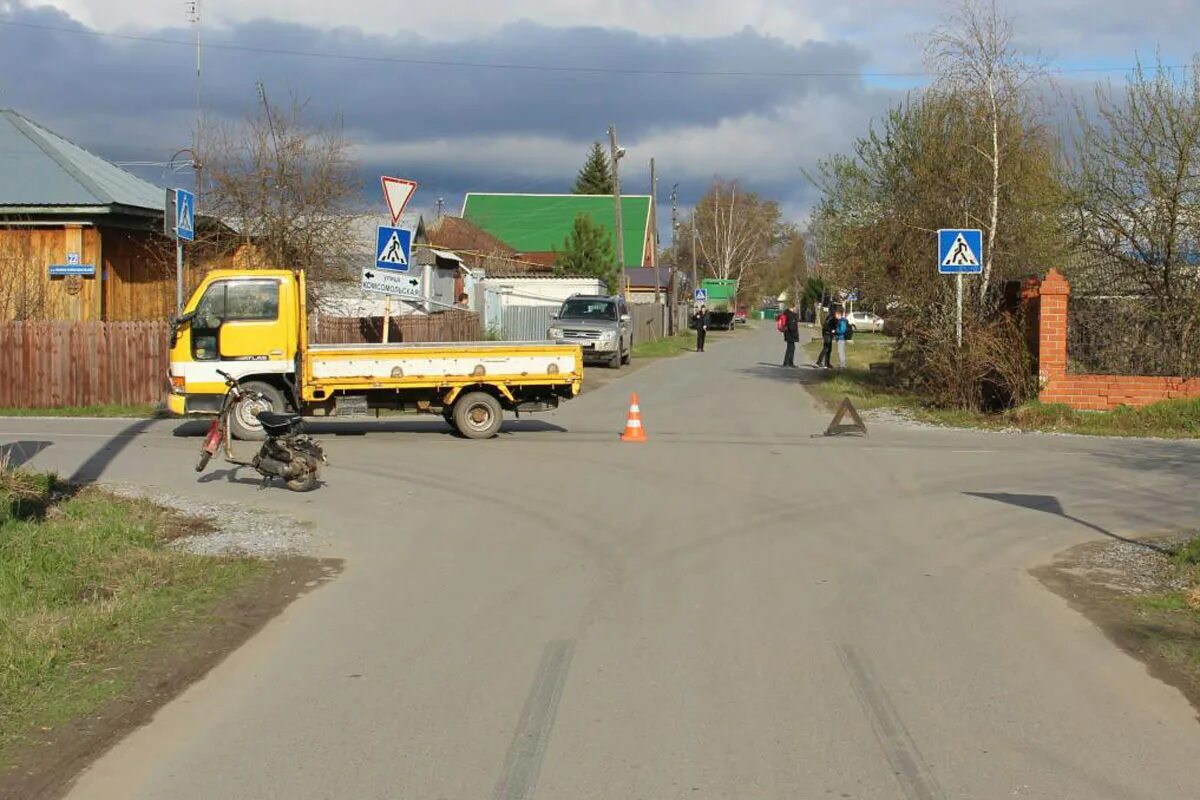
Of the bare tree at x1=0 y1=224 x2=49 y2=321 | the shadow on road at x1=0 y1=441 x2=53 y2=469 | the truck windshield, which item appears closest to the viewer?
the shadow on road at x1=0 y1=441 x2=53 y2=469

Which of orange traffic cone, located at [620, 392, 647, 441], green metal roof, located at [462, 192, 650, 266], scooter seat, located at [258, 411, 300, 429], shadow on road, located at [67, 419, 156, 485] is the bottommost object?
shadow on road, located at [67, 419, 156, 485]

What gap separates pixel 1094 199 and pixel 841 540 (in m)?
13.3

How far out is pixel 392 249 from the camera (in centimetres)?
2038

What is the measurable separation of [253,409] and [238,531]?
22.5 feet

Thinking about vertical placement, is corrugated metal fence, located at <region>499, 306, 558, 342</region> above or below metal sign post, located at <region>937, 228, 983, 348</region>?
below

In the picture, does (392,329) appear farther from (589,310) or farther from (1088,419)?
(1088,419)

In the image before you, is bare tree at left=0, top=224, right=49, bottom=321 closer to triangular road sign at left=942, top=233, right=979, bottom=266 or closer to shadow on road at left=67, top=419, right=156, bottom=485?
shadow on road at left=67, top=419, right=156, bottom=485

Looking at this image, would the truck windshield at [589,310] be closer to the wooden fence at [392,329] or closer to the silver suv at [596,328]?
A: the silver suv at [596,328]

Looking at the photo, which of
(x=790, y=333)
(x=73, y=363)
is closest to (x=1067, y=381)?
(x=790, y=333)

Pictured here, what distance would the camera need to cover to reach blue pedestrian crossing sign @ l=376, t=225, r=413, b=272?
20.3m

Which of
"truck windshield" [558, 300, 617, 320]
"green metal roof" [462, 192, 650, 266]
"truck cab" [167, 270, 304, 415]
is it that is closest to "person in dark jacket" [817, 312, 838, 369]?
"truck windshield" [558, 300, 617, 320]

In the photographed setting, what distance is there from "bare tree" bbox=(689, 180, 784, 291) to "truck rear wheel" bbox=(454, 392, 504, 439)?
312 feet

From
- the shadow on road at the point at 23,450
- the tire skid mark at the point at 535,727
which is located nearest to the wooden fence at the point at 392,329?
the shadow on road at the point at 23,450

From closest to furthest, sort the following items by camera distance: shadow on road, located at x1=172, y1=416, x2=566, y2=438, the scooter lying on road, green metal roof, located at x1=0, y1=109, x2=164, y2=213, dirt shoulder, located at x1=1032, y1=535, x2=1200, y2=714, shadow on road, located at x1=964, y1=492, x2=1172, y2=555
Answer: dirt shoulder, located at x1=1032, y1=535, x2=1200, y2=714
shadow on road, located at x1=964, y1=492, x2=1172, y2=555
the scooter lying on road
shadow on road, located at x1=172, y1=416, x2=566, y2=438
green metal roof, located at x1=0, y1=109, x2=164, y2=213
